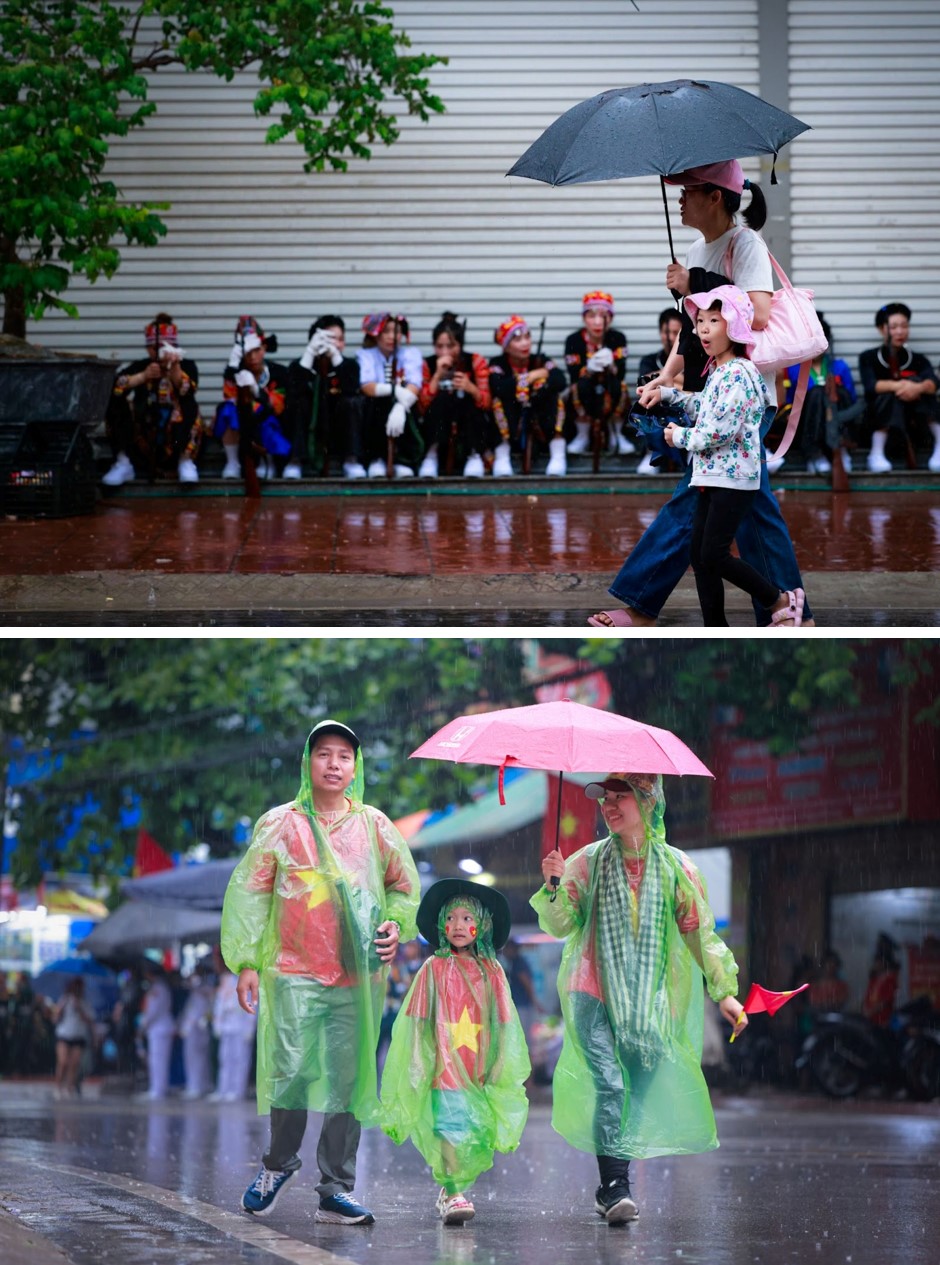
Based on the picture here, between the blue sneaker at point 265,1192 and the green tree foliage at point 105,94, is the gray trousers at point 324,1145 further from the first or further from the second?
the green tree foliage at point 105,94

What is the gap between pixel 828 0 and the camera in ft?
53.1

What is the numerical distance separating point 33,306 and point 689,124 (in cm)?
751

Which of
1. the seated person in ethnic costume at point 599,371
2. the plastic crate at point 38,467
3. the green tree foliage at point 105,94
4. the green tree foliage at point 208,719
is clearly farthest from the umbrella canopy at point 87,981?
the green tree foliage at point 105,94

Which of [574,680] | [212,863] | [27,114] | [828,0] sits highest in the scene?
[828,0]

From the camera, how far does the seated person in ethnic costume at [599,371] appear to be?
15.3 metres

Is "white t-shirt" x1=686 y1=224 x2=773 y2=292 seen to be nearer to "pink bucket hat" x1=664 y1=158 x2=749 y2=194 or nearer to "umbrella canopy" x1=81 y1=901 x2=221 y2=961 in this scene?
"pink bucket hat" x1=664 y1=158 x2=749 y2=194

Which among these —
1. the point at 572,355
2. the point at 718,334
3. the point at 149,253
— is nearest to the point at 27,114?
the point at 149,253

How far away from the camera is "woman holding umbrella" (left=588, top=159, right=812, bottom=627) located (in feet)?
24.8

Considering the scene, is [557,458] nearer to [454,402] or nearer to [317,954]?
[454,402]

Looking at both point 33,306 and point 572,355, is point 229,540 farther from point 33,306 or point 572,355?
point 572,355

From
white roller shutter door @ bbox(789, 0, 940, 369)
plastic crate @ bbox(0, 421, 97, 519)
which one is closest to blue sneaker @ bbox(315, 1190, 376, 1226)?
plastic crate @ bbox(0, 421, 97, 519)

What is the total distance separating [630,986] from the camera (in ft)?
20.3

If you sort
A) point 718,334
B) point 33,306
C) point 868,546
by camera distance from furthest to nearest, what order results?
1. point 33,306
2. point 868,546
3. point 718,334

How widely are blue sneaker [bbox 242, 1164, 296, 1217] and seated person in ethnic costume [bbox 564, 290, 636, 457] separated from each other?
10025 millimetres
